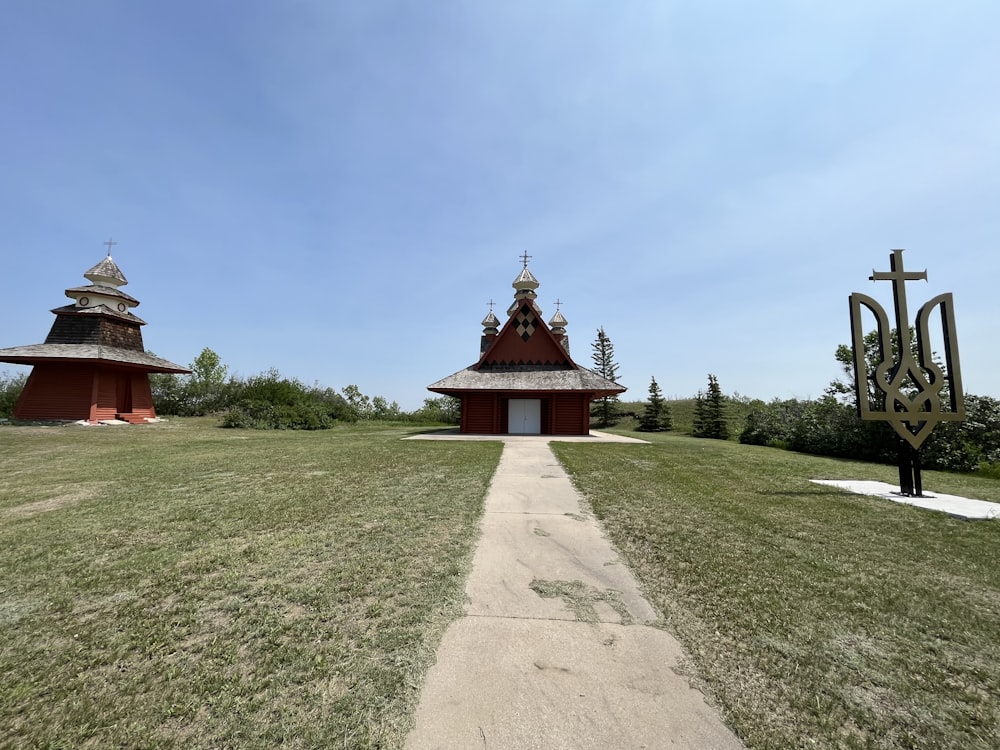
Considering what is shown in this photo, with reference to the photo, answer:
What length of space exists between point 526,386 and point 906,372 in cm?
1385

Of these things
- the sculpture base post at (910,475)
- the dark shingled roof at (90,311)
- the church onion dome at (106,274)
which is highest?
the church onion dome at (106,274)

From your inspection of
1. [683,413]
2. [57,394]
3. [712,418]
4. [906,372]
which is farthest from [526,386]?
[683,413]

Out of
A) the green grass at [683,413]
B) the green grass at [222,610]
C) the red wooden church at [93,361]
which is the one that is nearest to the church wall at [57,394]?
the red wooden church at [93,361]

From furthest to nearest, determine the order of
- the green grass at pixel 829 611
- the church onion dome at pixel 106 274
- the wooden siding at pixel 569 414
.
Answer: the church onion dome at pixel 106 274, the wooden siding at pixel 569 414, the green grass at pixel 829 611

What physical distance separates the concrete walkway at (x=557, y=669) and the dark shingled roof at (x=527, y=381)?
1565 centimetres

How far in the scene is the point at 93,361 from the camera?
19688 mm

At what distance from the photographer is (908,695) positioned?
2.19 meters

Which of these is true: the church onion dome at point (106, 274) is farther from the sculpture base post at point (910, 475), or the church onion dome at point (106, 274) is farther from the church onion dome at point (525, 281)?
the sculpture base post at point (910, 475)

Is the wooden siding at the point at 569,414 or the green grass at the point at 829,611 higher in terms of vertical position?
the wooden siding at the point at 569,414

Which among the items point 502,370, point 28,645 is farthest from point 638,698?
point 502,370

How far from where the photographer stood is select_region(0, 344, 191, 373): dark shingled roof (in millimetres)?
19031

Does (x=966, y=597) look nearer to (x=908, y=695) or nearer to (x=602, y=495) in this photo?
(x=908, y=695)

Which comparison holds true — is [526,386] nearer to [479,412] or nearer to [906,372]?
[479,412]

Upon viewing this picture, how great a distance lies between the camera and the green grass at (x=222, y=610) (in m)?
1.94
